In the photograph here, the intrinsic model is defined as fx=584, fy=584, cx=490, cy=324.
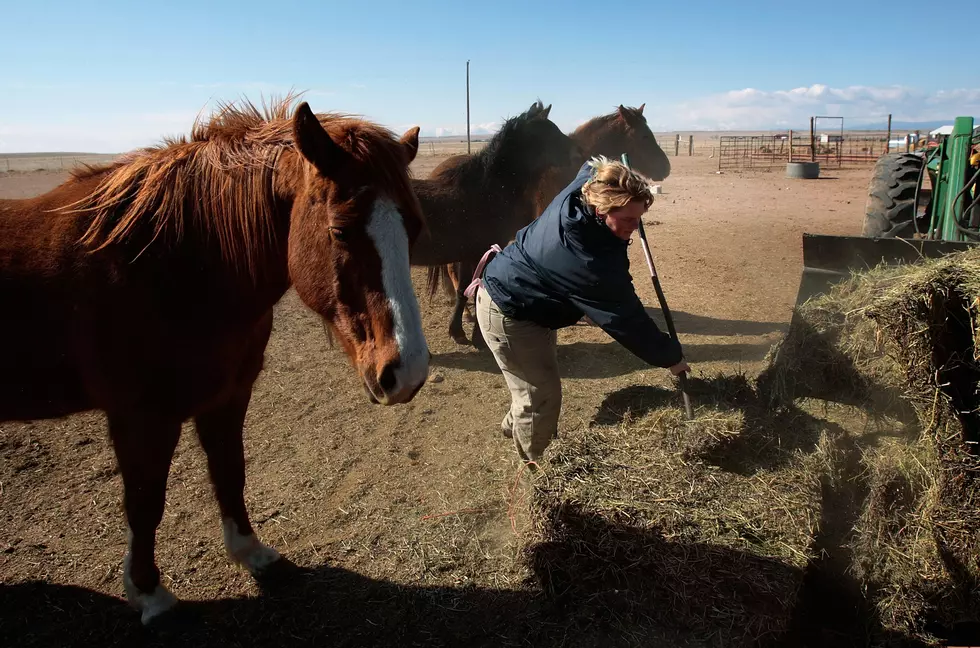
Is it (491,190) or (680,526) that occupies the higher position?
(491,190)

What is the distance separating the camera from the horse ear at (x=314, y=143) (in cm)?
186

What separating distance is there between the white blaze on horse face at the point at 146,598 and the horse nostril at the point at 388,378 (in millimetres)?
1548

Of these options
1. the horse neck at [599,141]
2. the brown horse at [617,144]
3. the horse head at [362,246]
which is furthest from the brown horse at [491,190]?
the horse head at [362,246]

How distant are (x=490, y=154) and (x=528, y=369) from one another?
Result: 3.58m

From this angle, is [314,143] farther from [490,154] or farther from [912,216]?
[912,216]

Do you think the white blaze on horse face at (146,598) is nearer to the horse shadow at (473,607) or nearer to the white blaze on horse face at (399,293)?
the horse shadow at (473,607)

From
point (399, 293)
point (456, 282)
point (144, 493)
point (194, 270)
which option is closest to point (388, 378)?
point (399, 293)

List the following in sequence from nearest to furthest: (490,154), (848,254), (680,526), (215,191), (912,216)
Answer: (215,191) → (680,526) → (848,254) → (490,154) → (912,216)

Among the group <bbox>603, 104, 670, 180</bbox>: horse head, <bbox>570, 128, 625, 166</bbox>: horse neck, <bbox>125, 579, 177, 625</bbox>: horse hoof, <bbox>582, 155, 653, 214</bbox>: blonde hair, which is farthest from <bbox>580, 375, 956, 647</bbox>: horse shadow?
<bbox>603, 104, 670, 180</bbox>: horse head

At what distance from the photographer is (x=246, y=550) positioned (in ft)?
9.46

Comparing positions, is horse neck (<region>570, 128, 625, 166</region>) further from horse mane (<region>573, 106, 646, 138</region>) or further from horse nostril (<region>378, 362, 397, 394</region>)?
horse nostril (<region>378, 362, 397, 394</region>)

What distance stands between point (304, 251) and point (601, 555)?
1702mm

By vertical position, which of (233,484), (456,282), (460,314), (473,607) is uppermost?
(456,282)

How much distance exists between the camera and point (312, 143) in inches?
75.4
